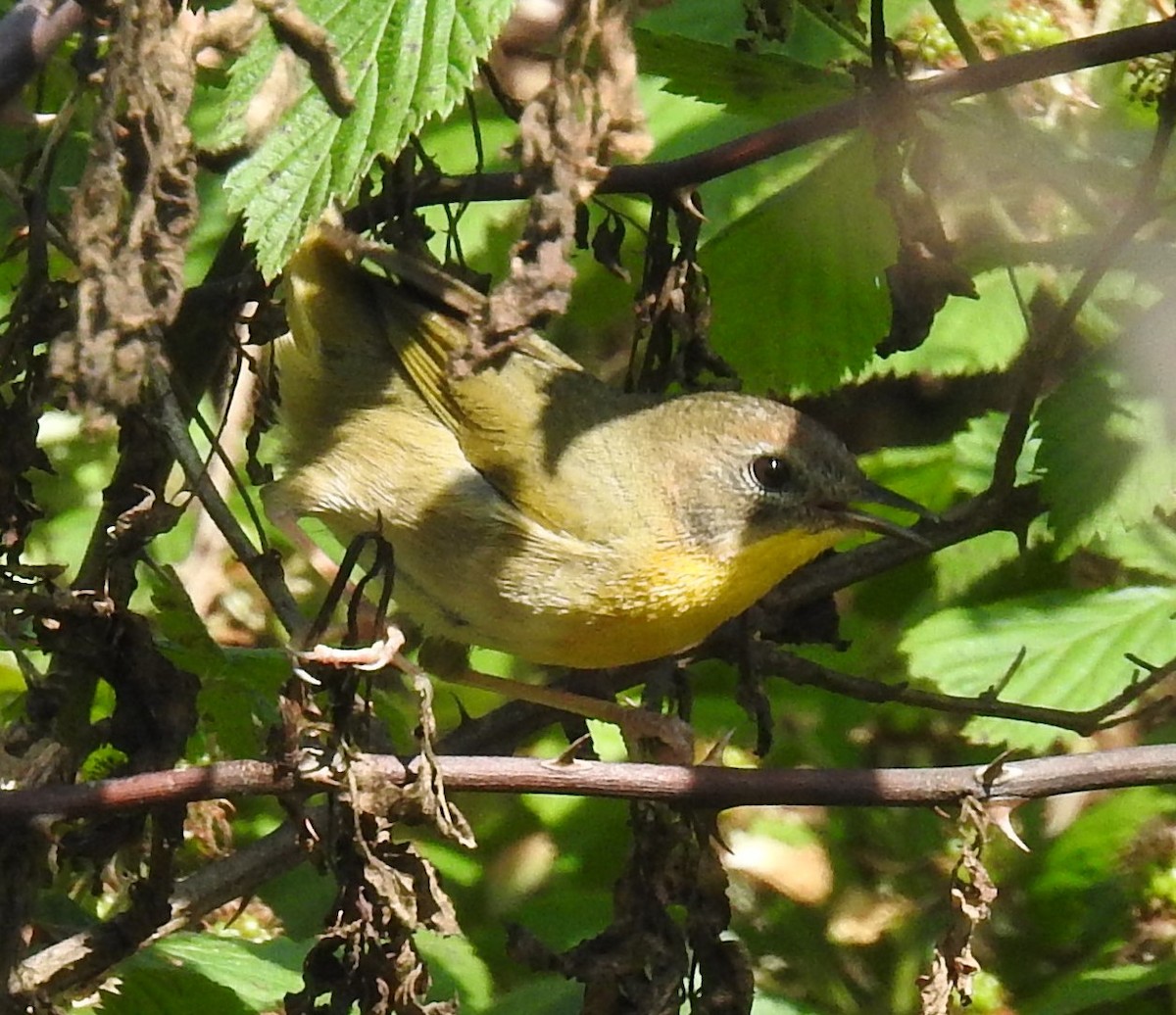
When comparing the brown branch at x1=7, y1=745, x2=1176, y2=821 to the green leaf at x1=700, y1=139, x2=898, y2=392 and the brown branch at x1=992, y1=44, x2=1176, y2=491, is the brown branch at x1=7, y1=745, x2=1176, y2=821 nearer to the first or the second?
the brown branch at x1=992, y1=44, x2=1176, y2=491

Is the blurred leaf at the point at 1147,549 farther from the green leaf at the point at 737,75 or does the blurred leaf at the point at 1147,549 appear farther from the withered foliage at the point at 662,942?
→ the withered foliage at the point at 662,942

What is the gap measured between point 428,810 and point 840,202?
5.05ft

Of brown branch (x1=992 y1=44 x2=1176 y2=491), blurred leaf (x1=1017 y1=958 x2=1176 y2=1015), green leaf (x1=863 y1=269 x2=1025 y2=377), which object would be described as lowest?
blurred leaf (x1=1017 y1=958 x2=1176 y2=1015)

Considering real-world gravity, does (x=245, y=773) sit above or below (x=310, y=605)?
above

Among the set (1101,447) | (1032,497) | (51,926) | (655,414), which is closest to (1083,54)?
(1101,447)

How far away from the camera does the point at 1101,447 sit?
2.80 meters

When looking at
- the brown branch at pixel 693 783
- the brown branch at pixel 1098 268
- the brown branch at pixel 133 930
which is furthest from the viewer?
the brown branch at pixel 1098 268

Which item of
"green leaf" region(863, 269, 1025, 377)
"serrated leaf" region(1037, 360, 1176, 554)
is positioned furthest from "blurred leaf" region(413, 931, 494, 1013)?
"green leaf" region(863, 269, 1025, 377)

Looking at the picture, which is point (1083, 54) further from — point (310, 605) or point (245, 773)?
point (310, 605)

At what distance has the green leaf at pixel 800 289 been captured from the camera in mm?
3131

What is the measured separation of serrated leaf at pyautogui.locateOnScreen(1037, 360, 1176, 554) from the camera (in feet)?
9.16

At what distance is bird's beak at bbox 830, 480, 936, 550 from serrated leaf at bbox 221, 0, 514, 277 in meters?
1.39

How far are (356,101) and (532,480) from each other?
1316mm

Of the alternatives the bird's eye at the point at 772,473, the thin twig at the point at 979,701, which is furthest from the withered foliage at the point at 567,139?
the bird's eye at the point at 772,473
